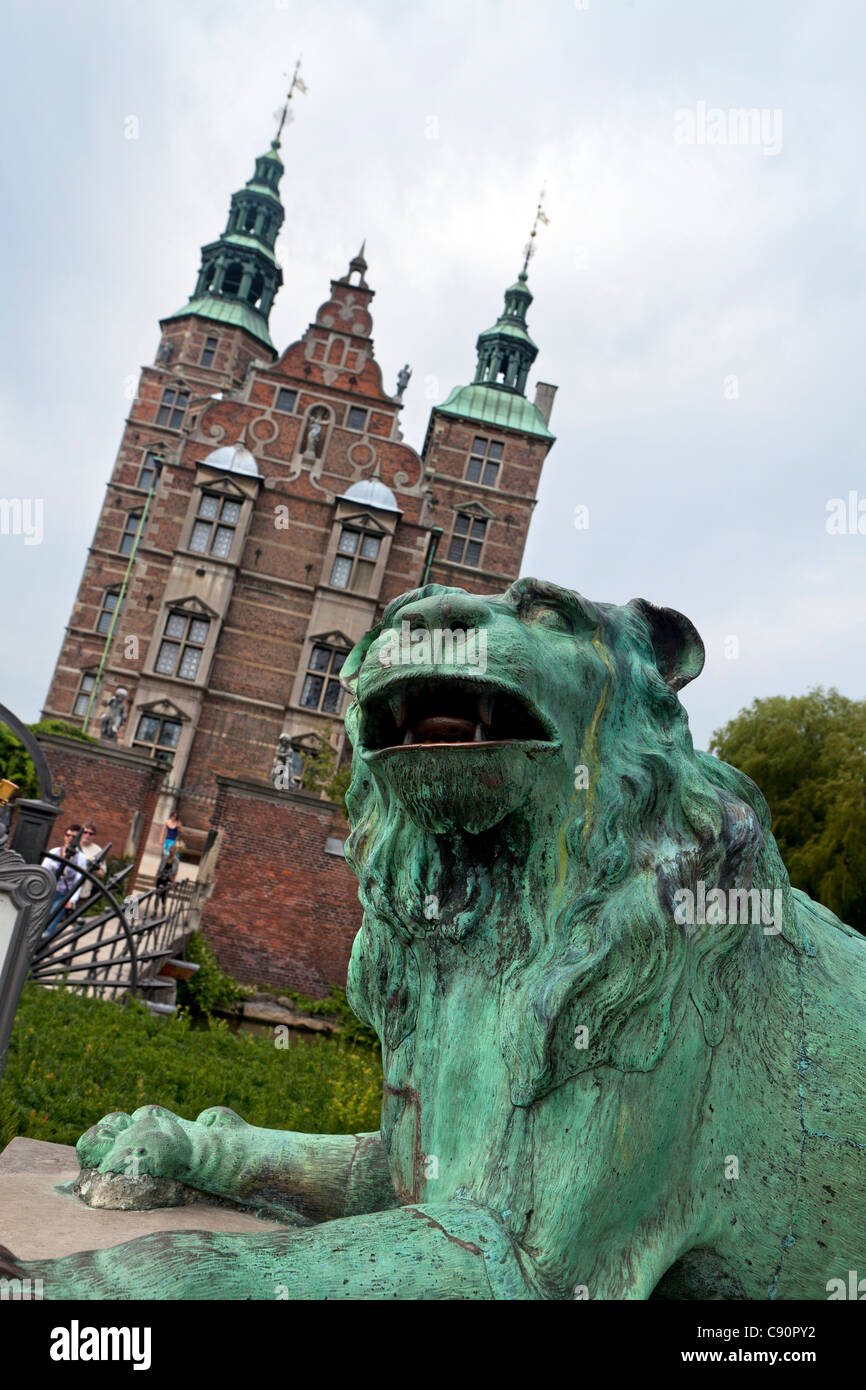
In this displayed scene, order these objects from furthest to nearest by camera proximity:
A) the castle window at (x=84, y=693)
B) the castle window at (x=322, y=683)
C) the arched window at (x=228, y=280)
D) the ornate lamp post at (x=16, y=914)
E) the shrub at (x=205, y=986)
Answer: the arched window at (x=228, y=280), the castle window at (x=84, y=693), the castle window at (x=322, y=683), the shrub at (x=205, y=986), the ornate lamp post at (x=16, y=914)

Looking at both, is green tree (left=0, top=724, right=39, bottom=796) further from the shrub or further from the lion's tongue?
the lion's tongue

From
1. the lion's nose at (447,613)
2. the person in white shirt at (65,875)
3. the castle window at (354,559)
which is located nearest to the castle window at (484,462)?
the castle window at (354,559)

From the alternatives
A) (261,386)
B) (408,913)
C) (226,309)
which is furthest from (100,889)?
(226,309)

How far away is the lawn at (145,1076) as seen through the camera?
19.3 feet

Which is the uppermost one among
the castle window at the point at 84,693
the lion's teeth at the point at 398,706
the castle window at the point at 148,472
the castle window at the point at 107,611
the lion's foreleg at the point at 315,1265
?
the castle window at the point at 148,472

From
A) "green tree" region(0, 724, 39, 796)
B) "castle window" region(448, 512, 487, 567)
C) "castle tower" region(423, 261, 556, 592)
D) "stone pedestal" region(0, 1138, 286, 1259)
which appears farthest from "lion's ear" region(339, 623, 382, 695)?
"castle window" region(448, 512, 487, 567)

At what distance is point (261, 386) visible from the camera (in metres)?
29.9

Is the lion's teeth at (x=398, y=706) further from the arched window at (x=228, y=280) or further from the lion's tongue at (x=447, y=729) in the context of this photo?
the arched window at (x=228, y=280)

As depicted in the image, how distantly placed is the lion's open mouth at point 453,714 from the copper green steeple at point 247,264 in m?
→ 40.3

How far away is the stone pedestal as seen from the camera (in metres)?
1.96

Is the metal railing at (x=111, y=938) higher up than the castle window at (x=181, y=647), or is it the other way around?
the castle window at (x=181, y=647)

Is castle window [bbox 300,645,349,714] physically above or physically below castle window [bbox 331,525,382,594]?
below

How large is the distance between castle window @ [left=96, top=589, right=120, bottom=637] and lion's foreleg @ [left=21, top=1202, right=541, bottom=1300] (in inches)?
1385
